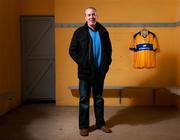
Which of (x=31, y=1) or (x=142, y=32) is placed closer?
(x=142, y=32)

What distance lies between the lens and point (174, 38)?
20.3 feet

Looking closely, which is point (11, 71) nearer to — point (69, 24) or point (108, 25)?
point (69, 24)

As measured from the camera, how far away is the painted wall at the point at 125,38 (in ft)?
20.3

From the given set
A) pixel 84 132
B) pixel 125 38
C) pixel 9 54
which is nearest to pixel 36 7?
pixel 9 54

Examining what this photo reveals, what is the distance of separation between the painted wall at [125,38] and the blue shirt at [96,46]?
2138mm

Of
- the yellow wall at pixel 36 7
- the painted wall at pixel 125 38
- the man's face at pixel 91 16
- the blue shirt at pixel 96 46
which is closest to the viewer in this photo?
the man's face at pixel 91 16

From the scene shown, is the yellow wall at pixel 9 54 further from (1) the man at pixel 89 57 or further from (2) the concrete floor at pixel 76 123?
(1) the man at pixel 89 57

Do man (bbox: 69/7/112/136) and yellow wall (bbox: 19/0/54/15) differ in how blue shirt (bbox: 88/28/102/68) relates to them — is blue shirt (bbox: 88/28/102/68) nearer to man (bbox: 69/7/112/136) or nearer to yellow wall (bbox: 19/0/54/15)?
man (bbox: 69/7/112/136)

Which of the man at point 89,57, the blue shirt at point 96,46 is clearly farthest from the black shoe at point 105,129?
the blue shirt at point 96,46

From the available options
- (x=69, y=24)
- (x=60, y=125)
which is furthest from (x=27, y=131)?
(x=69, y=24)

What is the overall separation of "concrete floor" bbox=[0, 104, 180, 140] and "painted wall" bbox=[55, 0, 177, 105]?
0.63 meters

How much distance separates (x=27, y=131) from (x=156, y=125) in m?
1.94

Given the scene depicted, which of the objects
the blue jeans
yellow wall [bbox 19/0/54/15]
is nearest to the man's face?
the blue jeans

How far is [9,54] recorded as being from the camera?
5.82m
